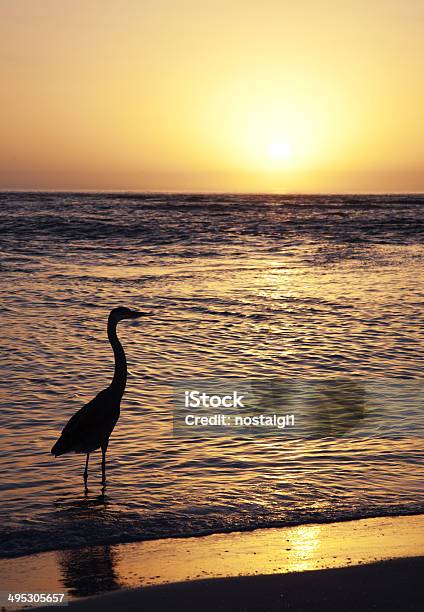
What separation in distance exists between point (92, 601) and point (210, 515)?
198 centimetres

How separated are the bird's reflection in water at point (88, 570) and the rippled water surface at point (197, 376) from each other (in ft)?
0.84

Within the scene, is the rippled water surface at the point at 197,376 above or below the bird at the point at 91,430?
below

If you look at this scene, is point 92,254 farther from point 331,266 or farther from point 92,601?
point 92,601

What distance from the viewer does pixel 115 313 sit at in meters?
8.86

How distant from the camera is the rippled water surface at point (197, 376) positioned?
7.18 metres

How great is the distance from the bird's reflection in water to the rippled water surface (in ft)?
0.84

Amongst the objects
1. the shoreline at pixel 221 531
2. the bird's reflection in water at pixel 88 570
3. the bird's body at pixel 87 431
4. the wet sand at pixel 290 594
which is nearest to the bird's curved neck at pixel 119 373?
the bird's body at pixel 87 431

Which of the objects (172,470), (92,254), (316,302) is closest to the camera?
(172,470)

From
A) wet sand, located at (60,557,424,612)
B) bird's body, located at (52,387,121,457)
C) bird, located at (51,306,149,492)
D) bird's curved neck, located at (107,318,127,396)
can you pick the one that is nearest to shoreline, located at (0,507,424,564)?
wet sand, located at (60,557,424,612)

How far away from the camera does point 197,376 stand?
12.5m

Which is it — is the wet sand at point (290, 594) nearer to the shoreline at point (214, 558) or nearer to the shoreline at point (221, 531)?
the shoreline at point (214, 558)

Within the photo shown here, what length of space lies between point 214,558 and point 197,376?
6591 mm

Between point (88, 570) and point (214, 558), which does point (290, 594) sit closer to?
point (214, 558)

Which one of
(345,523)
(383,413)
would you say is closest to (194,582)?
(345,523)
